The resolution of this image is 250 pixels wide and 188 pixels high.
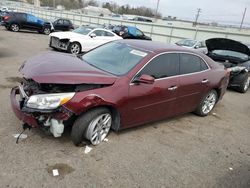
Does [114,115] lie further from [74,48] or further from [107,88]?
[74,48]

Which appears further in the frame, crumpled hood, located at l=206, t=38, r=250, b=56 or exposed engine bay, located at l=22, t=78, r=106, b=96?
crumpled hood, located at l=206, t=38, r=250, b=56

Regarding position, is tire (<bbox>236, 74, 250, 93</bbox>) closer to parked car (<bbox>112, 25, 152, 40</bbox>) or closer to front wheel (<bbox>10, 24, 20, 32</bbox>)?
parked car (<bbox>112, 25, 152, 40</bbox>)

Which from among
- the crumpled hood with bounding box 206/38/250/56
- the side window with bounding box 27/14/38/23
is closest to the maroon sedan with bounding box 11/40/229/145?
the crumpled hood with bounding box 206/38/250/56

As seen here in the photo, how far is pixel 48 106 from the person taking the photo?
3434mm

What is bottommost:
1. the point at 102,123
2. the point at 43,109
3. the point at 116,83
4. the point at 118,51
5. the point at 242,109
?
the point at 242,109

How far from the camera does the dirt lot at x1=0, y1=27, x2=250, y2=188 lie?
3207mm

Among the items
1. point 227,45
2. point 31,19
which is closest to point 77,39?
point 227,45

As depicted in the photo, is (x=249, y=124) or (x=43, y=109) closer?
(x=43, y=109)

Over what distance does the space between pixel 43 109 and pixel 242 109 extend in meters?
5.72

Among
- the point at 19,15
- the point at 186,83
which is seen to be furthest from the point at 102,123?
the point at 19,15

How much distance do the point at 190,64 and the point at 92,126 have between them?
256 cm

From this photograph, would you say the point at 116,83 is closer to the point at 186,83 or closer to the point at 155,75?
the point at 155,75

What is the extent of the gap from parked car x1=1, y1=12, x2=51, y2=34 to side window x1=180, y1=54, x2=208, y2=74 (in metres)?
18.2

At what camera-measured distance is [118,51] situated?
15.5 feet
